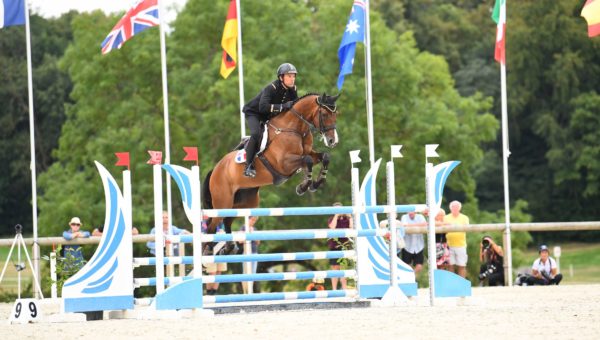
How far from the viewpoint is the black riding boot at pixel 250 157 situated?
12.4 m

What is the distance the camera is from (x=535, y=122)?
43.6 meters

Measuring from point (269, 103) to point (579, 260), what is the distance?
31308 mm

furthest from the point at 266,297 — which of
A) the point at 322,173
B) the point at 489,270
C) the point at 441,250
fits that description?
the point at 489,270

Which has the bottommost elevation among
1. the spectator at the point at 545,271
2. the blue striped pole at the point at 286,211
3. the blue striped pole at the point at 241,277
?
the spectator at the point at 545,271

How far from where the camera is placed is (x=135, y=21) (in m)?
17.1

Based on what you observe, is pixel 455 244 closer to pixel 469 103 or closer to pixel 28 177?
pixel 469 103

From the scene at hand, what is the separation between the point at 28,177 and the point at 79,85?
1062 centimetres

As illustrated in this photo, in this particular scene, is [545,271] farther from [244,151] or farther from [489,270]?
[244,151]

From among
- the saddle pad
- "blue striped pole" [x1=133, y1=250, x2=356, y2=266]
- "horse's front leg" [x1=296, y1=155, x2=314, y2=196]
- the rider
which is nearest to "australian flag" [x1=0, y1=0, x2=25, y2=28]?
the saddle pad

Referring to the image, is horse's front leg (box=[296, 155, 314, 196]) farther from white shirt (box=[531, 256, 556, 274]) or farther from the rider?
white shirt (box=[531, 256, 556, 274])

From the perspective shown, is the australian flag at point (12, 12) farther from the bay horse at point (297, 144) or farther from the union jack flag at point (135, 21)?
the bay horse at point (297, 144)

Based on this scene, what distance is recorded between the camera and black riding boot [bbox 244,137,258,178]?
12.4 metres

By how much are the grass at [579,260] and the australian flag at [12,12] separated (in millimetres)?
22425

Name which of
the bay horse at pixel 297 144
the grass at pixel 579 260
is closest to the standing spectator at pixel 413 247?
the bay horse at pixel 297 144
